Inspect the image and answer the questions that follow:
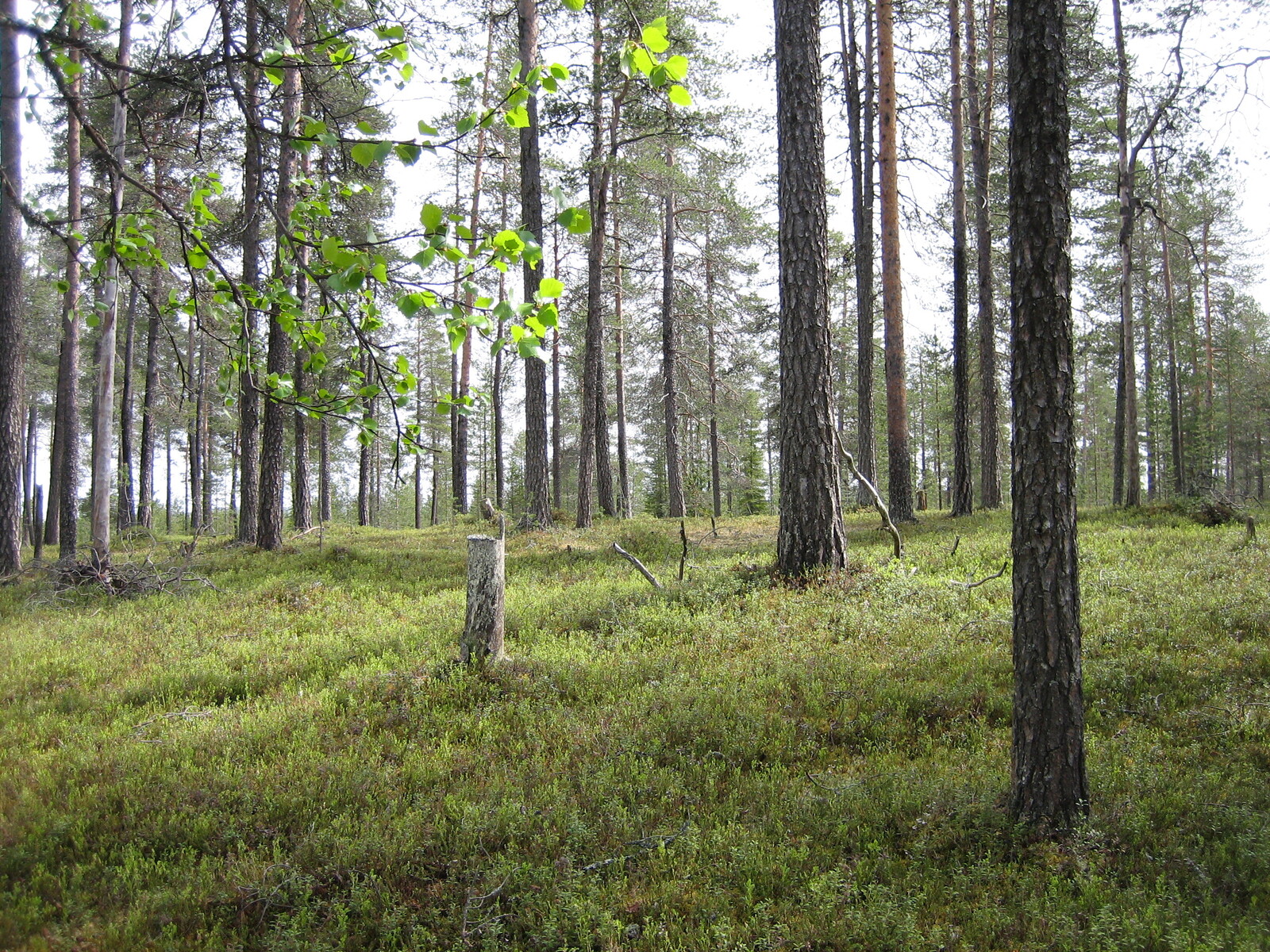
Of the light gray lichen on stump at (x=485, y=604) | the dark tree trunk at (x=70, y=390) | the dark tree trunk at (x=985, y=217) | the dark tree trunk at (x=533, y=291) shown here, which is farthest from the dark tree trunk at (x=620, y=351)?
the light gray lichen on stump at (x=485, y=604)

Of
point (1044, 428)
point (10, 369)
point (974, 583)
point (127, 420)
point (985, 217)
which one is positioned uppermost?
point (985, 217)

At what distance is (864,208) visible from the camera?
1573 centimetres

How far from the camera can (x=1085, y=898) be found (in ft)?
10.6

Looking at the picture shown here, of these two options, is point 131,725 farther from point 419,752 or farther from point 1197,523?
point 1197,523

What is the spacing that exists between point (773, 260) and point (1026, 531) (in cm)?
2096

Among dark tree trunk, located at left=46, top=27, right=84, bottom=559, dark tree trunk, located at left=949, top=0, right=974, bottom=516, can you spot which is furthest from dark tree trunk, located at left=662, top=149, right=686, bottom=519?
dark tree trunk, located at left=46, top=27, right=84, bottom=559

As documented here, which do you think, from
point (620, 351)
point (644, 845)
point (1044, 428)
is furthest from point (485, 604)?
point (620, 351)

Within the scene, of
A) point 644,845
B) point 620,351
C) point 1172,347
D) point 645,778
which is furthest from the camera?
point 1172,347

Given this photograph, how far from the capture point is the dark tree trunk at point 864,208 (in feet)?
50.9

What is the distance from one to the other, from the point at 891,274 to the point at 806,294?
6643 millimetres

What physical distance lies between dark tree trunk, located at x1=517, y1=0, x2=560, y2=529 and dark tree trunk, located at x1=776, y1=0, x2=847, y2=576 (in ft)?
18.4

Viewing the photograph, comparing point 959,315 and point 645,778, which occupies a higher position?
point 959,315

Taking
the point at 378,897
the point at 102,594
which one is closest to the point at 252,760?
the point at 378,897

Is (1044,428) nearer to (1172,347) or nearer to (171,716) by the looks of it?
(171,716)
